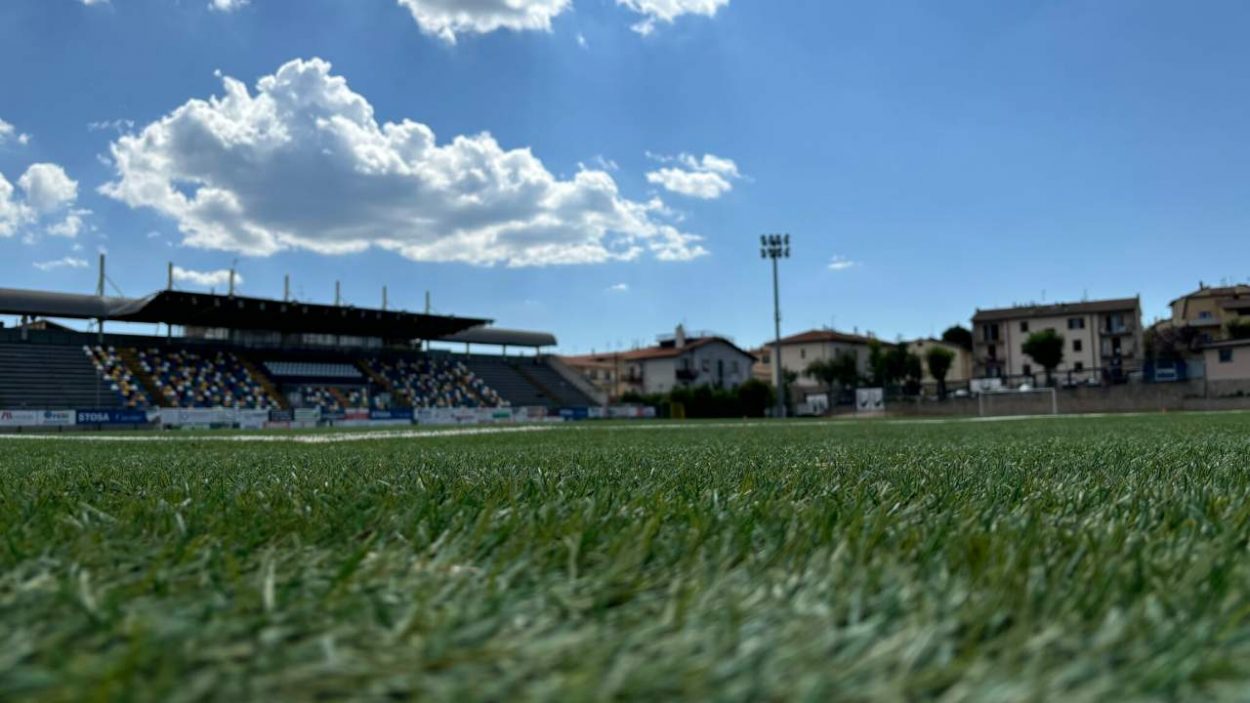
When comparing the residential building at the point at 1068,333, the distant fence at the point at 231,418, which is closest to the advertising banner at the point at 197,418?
the distant fence at the point at 231,418

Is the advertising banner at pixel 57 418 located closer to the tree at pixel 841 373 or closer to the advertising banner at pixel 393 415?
the advertising banner at pixel 393 415

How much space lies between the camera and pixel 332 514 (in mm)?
1861

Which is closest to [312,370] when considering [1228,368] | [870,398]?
[870,398]

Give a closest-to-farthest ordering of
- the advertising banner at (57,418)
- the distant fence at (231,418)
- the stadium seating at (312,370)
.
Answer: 1. the advertising banner at (57,418)
2. the distant fence at (231,418)
3. the stadium seating at (312,370)

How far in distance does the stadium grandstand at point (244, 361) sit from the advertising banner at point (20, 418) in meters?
5.10

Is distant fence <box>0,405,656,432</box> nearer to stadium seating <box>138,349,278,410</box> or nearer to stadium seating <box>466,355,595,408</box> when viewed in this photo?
stadium seating <box>138,349,278,410</box>

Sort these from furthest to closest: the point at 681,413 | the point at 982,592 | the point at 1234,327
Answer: the point at 1234,327
the point at 681,413
the point at 982,592

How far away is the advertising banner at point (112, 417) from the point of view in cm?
3000

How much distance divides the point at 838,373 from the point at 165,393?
51.2 meters

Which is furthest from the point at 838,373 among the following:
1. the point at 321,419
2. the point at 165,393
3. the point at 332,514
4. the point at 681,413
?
the point at 332,514

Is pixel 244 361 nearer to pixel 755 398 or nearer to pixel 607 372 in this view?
pixel 755 398

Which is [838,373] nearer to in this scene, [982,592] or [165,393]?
[165,393]

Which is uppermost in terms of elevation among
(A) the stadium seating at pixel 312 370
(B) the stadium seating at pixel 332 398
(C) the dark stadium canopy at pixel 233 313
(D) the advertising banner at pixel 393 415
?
(C) the dark stadium canopy at pixel 233 313

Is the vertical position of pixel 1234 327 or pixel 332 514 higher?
pixel 1234 327
